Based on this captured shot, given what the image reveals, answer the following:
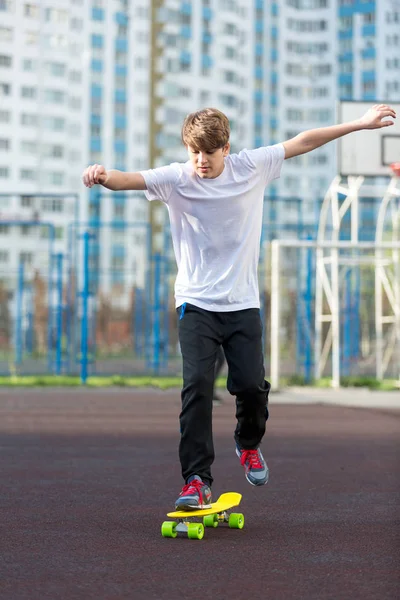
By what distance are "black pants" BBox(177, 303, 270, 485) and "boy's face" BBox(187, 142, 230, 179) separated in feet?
1.90

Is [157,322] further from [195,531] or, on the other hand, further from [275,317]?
[195,531]

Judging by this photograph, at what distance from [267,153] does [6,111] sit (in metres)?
76.6

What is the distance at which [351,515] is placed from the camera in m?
6.03

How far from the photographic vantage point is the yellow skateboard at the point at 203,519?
535 centimetres

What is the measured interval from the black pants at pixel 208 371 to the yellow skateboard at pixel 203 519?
0.16 m

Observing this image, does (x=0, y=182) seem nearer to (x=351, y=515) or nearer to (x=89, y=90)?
(x=89, y=90)

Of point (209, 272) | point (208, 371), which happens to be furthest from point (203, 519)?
point (209, 272)

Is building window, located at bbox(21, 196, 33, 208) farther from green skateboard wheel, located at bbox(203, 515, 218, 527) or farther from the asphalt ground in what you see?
green skateboard wheel, located at bbox(203, 515, 218, 527)

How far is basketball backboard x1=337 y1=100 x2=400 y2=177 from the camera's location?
17.7 meters

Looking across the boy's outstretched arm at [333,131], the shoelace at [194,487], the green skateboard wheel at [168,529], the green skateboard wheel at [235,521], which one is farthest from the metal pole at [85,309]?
the green skateboard wheel at [168,529]

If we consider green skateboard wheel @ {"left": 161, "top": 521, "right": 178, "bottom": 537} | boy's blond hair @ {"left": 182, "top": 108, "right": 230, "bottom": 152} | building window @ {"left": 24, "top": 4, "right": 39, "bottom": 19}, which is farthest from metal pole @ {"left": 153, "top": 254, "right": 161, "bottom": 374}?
building window @ {"left": 24, "top": 4, "right": 39, "bottom": 19}

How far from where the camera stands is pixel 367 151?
18094 mm

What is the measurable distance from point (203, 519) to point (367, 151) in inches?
510

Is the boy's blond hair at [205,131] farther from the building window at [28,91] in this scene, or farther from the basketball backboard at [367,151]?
the building window at [28,91]
